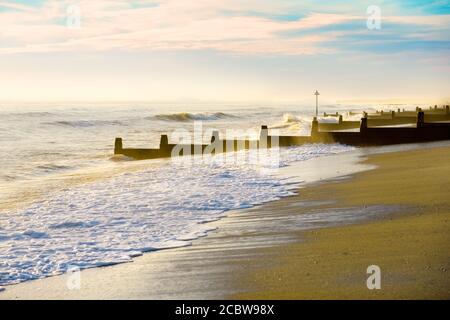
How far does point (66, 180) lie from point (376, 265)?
40.8ft

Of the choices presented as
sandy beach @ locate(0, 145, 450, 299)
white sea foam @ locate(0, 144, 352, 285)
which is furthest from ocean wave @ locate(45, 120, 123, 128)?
sandy beach @ locate(0, 145, 450, 299)

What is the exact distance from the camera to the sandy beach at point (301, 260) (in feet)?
16.9

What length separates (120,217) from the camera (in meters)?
9.62

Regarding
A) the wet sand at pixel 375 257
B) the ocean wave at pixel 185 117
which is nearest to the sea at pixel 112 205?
the wet sand at pixel 375 257

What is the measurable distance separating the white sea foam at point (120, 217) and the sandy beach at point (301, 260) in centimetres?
45

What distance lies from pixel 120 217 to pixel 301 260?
429cm

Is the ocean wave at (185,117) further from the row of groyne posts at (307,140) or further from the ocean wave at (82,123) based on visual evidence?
the row of groyne posts at (307,140)

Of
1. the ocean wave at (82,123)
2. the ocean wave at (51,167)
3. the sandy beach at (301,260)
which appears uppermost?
the sandy beach at (301,260)

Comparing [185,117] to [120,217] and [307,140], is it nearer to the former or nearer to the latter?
[307,140]

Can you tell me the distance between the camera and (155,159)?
23.3 meters

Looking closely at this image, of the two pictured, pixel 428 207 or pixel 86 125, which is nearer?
pixel 428 207

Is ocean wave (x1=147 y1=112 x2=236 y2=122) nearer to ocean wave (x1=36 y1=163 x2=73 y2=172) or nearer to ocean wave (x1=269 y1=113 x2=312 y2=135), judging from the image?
ocean wave (x1=269 y1=113 x2=312 y2=135)
